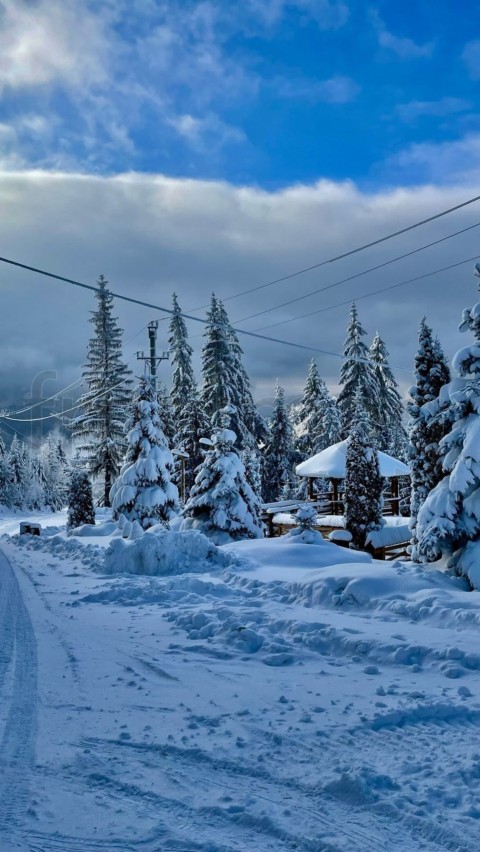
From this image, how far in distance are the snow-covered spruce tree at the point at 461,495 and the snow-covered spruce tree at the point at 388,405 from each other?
36673 mm

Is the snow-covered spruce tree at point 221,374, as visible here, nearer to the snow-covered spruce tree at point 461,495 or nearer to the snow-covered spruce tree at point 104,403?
the snow-covered spruce tree at point 104,403

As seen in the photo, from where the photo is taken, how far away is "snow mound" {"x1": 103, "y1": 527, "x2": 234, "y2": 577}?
11539 millimetres

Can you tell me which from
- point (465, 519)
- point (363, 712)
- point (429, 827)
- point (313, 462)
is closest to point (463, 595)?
point (465, 519)

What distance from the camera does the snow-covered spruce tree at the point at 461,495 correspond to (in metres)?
8.96

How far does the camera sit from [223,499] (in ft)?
54.0

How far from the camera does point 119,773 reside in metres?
3.61

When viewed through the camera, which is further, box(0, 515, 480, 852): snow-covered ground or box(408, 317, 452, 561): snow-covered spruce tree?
box(408, 317, 452, 561): snow-covered spruce tree

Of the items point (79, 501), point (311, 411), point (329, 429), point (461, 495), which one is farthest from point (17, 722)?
point (311, 411)

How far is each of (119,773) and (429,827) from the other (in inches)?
76.2

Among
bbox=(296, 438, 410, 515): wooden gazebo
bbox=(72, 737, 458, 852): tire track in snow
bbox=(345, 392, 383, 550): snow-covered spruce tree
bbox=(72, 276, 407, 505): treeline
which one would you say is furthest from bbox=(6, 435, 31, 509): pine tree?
bbox=(72, 737, 458, 852): tire track in snow

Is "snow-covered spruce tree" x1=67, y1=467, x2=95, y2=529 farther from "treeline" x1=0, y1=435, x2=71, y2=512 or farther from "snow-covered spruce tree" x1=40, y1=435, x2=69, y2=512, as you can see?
"snow-covered spruce tree" x1=40, y1=435, x2=69, y2=512

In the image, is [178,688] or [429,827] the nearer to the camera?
[429,827]

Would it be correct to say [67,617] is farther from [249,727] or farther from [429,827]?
[429,827]

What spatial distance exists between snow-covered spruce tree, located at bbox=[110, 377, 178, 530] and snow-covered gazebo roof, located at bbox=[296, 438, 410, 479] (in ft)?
22.1
